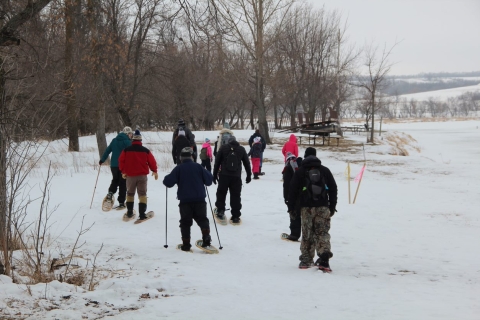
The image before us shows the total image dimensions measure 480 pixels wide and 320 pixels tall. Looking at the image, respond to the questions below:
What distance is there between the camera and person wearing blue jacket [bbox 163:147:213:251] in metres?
7.74

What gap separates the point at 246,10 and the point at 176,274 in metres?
24.0

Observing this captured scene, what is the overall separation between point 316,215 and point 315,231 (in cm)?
25

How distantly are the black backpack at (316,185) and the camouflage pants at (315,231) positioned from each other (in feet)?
0.67

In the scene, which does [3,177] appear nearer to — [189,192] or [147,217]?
[189,192]

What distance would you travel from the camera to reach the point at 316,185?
705 centimetres

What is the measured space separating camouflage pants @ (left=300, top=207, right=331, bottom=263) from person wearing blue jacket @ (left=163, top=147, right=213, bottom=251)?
1.66 metres

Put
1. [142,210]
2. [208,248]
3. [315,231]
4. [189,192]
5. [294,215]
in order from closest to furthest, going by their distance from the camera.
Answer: [315,231] < [189,192] < [208,248] < [294,215] < [142,210]

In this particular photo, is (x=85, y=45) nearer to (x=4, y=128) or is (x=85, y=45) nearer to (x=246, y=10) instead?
(x=246, y=10)

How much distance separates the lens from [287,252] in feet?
27.3

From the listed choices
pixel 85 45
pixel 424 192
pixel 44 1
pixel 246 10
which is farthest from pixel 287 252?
pixel 246 10

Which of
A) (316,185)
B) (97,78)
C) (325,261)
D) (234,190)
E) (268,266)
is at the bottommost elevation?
(268,266)

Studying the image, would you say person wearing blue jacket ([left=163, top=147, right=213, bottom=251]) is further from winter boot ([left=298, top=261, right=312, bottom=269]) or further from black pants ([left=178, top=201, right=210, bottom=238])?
winter boot ([left=298, top=261, right=312, bottom=269])

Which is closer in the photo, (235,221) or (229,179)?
(229,179)

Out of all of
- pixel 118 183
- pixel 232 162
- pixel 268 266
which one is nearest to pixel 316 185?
pixel 268 266
